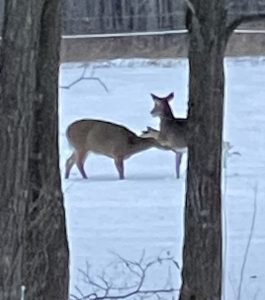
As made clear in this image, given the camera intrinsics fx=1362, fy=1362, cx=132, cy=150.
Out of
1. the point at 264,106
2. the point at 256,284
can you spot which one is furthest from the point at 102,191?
the point at 264,106

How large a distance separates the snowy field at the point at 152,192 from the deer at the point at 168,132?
0.89ft

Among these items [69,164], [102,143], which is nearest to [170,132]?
[102,143]

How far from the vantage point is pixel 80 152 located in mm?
13047

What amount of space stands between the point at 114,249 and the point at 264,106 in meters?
7.69

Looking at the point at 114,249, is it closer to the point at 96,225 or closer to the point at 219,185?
the point at 96,225

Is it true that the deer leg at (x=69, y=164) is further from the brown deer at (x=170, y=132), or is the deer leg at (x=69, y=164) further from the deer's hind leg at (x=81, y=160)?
the brown deer at (x=170, y=132)

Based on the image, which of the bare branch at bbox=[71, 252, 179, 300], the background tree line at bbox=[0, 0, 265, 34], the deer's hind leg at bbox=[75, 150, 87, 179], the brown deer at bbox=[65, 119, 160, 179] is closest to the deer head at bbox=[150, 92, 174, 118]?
the brown deer at bbox=[65, 119, 160, 179]

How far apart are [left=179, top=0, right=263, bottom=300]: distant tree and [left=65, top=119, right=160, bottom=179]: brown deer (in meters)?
7.09

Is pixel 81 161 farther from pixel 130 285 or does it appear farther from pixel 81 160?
pixel 130 285

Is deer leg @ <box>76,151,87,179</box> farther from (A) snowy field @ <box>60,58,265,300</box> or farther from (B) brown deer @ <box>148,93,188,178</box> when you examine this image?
(B) brown deer @ <box>148,93,188,178</box>

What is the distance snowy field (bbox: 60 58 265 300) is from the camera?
30.5 ft

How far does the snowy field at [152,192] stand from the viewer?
930cm

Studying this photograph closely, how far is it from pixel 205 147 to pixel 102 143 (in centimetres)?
734

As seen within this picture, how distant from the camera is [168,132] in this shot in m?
12.8
